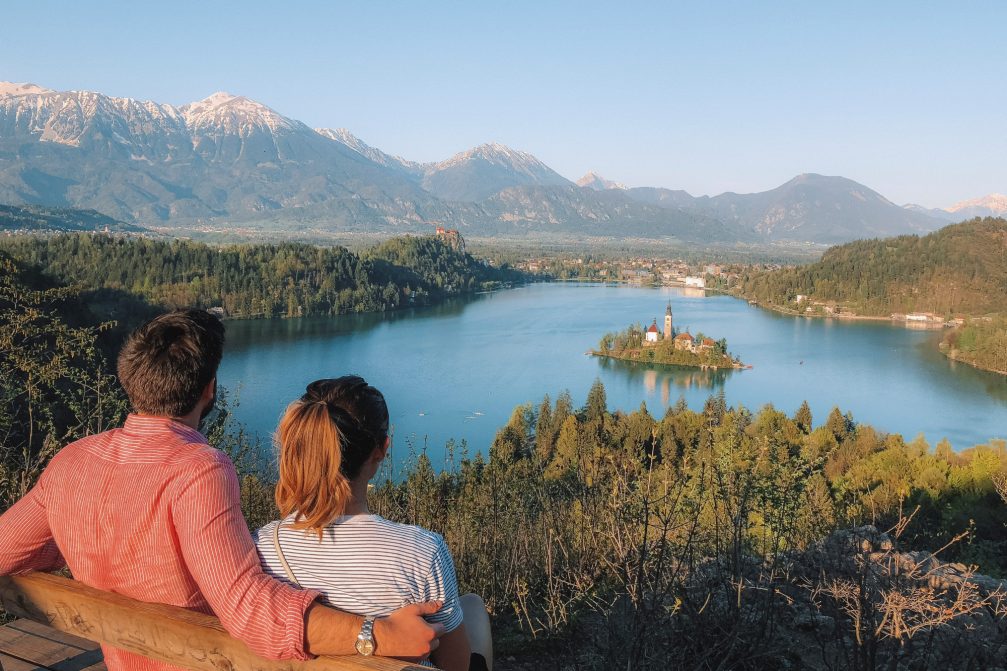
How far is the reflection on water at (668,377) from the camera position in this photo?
23.7 m

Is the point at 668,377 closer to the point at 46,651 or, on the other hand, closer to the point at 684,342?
the point at 684,342

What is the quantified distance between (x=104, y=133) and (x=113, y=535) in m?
178

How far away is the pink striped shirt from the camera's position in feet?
2.44

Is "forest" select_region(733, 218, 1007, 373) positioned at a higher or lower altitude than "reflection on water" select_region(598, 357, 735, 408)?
higher

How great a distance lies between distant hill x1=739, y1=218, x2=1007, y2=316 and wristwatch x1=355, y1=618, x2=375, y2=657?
48507mm

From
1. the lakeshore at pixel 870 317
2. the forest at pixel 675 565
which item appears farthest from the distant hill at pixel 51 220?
the forest at pixel 675 565

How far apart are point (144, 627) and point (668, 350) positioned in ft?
94.7

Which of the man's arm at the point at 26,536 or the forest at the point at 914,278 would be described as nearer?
the man's arm at the point at 26,536

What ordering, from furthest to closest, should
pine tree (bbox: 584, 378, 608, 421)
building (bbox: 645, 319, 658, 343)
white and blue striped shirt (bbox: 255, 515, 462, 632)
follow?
building (bbox: 645, 319, 658, 343) < pine tree (bbox: 584, 378, 608, 421) < white and blue striped shirt (bbox: 255, 515, 462, 632)

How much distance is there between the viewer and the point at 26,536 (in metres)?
0.88

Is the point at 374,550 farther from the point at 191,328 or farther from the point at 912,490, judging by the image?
the point at 912,490

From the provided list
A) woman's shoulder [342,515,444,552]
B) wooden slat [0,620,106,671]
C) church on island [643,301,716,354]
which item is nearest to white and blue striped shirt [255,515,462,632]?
woman's shoulder [342,515,444,552]

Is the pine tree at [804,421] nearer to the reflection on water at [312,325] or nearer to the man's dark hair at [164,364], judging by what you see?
the man's dark hair at [164,364]

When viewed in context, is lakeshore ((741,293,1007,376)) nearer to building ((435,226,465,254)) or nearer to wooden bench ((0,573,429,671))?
building ((435,226,465,254))
